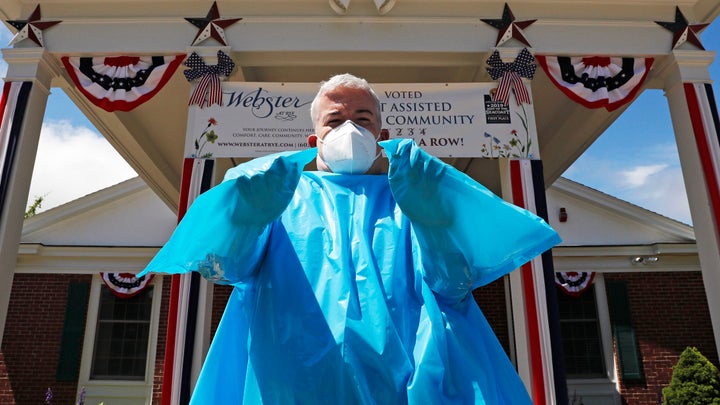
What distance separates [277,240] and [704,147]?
5005 millimetres

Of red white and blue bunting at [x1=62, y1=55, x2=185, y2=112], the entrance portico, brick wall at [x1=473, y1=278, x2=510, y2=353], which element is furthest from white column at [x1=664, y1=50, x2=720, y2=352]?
brick wall at [x1=473, y1=278, x2=510, y2=353]

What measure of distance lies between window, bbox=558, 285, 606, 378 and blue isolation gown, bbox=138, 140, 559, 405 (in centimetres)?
1009

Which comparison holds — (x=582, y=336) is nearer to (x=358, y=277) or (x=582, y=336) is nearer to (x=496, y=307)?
(x=496, y=307)

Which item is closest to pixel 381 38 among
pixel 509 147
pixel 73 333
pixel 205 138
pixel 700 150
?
pixel 509 147

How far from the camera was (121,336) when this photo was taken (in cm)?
1070

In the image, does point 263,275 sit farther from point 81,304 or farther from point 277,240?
point 81,304

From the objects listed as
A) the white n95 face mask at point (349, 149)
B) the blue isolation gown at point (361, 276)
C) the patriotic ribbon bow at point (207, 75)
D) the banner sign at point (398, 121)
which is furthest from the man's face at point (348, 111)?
the patriotic ribbon bow at point (207, 75)

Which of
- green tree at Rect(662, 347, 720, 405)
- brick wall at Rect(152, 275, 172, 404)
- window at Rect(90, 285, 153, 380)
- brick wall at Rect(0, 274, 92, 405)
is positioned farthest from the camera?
window at Rect(90, 285, 153, 380)

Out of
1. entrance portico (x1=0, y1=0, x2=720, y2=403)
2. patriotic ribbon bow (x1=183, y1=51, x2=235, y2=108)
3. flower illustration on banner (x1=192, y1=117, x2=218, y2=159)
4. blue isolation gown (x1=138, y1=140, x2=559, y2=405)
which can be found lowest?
blue isolation gown (x1=138, y1=140, x2=559, y2=405)

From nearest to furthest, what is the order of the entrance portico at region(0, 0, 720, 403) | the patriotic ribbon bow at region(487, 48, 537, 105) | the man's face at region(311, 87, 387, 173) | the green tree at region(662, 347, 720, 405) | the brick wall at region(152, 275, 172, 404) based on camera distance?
the man's face at region(311, 87, 387, 173) < the patriotic ribbon bow at region(487, 48, 537, 105) < the entrance portico at region(0, 0, 720, 403) < the green tree at region(662, 347, 720, 405) < the brick wall at region(152, 275, 172, 404)

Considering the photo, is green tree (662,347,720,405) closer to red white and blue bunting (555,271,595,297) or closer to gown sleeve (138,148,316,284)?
red white and blue bunting (555,271,595,297)

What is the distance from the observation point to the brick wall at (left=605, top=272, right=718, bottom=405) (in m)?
10.1

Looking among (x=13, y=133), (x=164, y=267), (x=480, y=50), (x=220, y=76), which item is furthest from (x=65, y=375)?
(x=164, y=267)

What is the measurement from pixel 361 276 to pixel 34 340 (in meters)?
11.2
